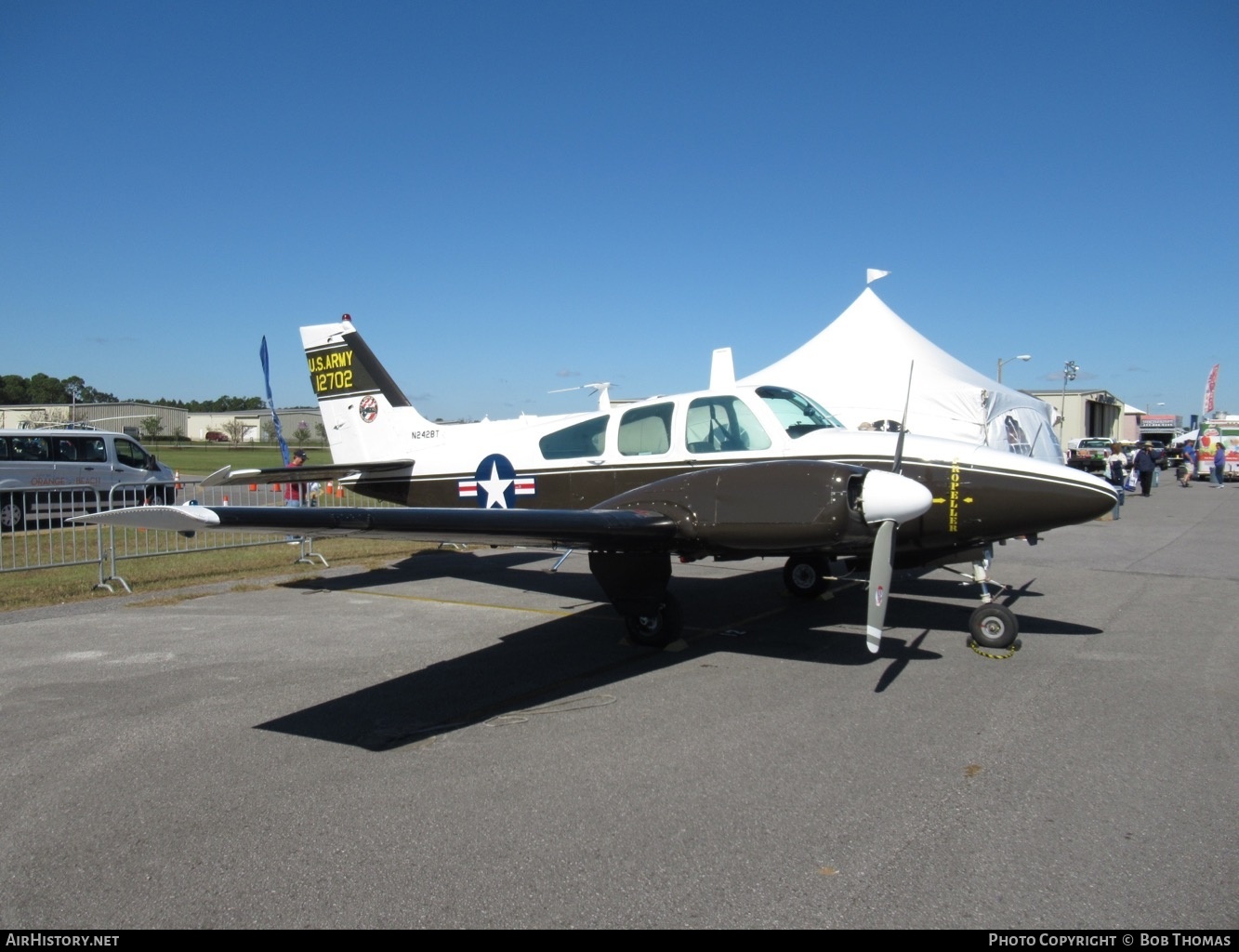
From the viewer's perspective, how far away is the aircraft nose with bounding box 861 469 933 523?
17.7 ft

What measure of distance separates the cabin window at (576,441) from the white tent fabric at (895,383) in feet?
42.0

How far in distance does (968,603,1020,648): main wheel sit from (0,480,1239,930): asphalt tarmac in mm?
214

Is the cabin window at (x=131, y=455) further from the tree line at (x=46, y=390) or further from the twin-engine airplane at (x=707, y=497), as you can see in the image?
the tree line at (x=46, y=390)

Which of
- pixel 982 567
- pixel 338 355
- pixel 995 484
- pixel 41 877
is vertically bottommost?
pixel 41 877

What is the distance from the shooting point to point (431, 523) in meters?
5.06

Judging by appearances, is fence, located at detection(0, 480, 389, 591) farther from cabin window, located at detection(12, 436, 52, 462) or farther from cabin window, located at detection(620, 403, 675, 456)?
cabin window, located at detection(620, 403, 675, 456)

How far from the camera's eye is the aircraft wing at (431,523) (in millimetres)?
4461

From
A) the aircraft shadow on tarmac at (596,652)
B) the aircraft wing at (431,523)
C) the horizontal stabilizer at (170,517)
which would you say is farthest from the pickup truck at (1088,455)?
the horizontal stabilizer at (170,517)

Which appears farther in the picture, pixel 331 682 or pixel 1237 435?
pixel 1237 435

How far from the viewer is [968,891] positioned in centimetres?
310

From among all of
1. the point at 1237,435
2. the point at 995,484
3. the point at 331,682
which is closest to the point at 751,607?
the point at 995,484
